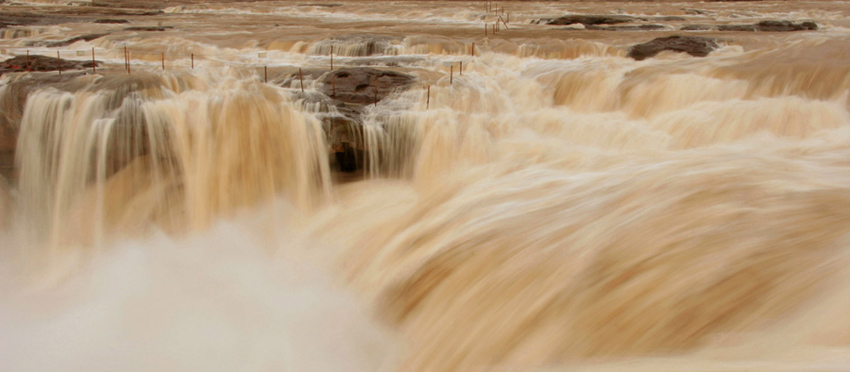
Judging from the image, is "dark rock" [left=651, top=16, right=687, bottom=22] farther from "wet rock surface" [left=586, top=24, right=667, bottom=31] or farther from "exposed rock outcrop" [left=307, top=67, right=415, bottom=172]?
"exposed rock outcrop" [left=307, top=67, right=415, bottom=172]

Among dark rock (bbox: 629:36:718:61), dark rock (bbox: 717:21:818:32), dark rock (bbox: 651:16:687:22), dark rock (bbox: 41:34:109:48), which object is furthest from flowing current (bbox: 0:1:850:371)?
dark rock (bbox: 651:16:687:22)

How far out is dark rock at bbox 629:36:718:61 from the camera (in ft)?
32.6

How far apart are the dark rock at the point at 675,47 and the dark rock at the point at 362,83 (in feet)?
13.7

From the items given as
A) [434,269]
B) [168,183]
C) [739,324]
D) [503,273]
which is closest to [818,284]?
[739,324]

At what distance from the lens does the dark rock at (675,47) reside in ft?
32.6

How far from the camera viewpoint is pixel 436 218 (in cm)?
540

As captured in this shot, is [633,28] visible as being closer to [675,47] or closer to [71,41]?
[675,47]

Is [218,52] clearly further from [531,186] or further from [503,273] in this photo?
[503,273]

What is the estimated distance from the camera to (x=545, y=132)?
7.55 meters

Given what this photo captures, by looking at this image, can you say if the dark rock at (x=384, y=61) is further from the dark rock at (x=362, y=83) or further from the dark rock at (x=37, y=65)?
the dark rock at (x=37, y=65)

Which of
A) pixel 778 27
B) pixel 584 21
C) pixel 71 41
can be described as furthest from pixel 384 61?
pixel 778 27

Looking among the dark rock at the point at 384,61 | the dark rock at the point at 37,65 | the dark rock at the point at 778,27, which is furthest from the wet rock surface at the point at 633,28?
the dark rock at the point at 37,65

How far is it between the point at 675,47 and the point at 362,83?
5.19m

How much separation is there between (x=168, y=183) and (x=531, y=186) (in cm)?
368
